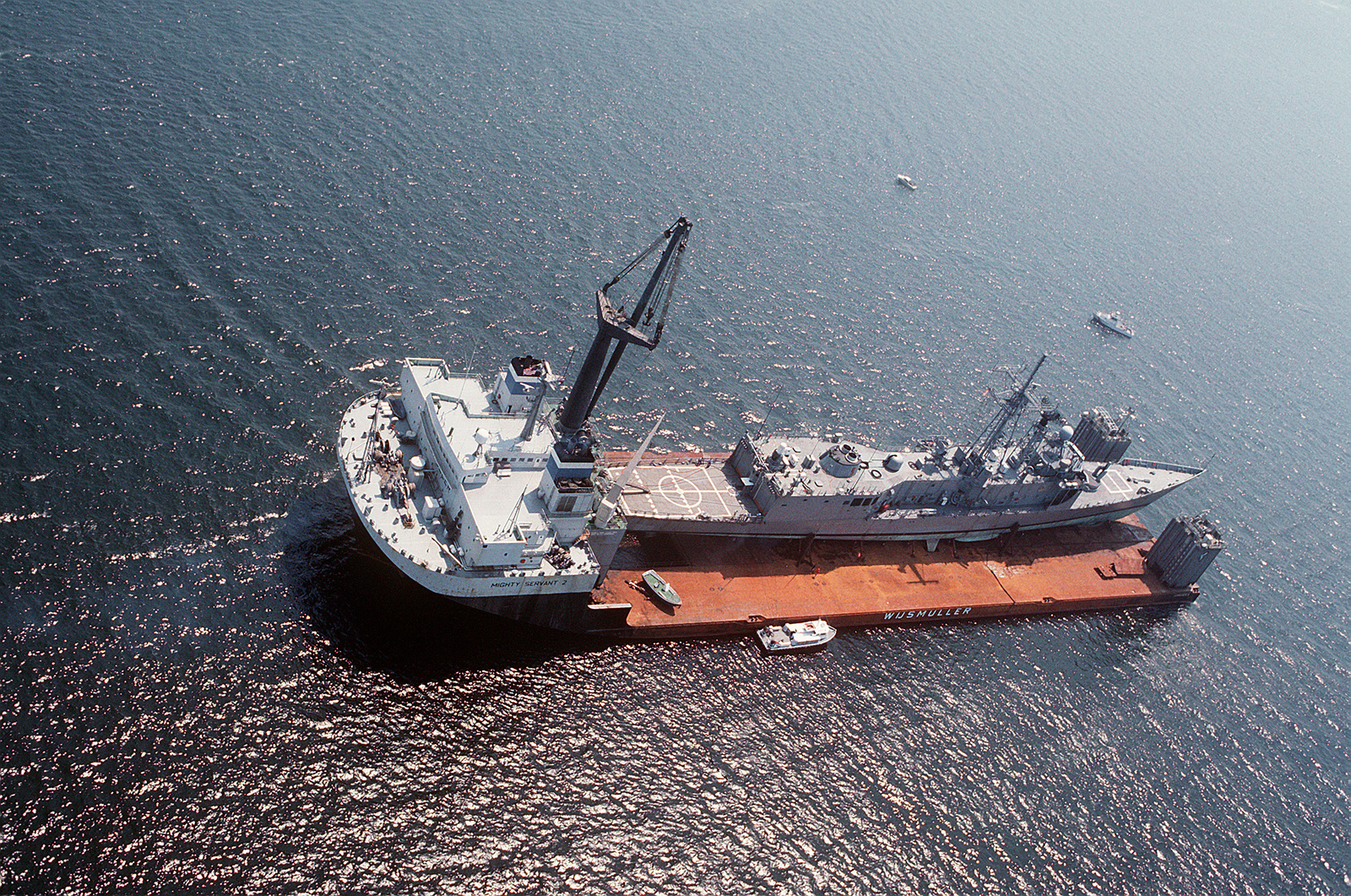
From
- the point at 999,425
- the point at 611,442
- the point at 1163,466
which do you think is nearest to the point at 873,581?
the point at 999,425

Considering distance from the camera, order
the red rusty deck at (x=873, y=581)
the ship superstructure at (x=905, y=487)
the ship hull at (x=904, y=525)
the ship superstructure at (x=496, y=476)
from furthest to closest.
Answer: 1. the ship superstructure at (x=905, y=487)
2. the ship hull at (x=904, y=525)
3. the red rusty deck at (x=873, y=581)
4. the ship superstructure at (x=496, y=476)

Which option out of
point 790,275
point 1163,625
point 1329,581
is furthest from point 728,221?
point 1329,581

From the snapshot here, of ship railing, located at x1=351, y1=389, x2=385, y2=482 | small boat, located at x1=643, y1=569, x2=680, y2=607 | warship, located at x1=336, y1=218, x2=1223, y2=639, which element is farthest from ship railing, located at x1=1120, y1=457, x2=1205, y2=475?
ship railing, located at x1=351, y1=389, x2=385, y2=482

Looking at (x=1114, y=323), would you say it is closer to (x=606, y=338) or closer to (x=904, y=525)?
(x=904, y=525)

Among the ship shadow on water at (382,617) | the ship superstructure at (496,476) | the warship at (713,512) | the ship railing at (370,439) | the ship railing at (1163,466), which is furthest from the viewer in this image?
the ship railing at (1163,466)

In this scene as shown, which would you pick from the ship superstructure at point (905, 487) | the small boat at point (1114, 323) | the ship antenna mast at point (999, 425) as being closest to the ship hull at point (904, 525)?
the ship superstructure at point (905, 487)

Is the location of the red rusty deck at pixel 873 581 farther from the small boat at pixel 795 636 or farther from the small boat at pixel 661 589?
the small boat at pixel 795 636

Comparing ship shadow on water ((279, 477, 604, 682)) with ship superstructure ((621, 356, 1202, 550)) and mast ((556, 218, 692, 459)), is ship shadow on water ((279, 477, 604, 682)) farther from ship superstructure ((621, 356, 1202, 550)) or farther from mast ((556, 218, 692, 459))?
mast ((556, 218, 692, 459))
